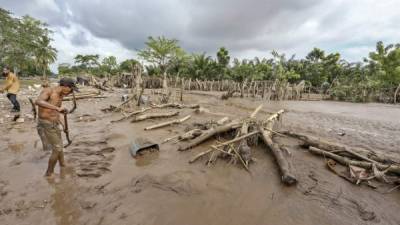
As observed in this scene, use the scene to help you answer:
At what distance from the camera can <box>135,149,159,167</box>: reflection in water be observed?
526cm

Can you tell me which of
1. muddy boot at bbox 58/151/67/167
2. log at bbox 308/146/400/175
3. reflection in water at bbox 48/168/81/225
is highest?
log at bbox 308/146/400/175

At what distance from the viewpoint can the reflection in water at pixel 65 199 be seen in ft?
10.3

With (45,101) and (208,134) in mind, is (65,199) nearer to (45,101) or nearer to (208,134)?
(45,101)

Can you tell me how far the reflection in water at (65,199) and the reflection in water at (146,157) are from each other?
140 cm

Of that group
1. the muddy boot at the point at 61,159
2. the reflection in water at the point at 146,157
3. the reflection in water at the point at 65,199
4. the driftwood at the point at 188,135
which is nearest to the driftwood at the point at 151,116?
the driftwood at the point at 188,135

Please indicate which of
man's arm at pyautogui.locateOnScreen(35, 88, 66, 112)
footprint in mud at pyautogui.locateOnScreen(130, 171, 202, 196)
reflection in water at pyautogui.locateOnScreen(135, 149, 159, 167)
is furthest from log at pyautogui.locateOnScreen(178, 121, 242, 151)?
man's arm at pyautogui.locateOnScreen(35, 88, 66, 112)

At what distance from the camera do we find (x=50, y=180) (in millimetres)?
4195

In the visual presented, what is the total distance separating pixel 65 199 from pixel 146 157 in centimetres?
216

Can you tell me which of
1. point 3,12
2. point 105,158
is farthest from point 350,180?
point 3,12

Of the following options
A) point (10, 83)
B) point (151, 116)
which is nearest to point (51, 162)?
point (151, 116)

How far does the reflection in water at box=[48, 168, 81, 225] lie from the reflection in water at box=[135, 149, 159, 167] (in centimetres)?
140

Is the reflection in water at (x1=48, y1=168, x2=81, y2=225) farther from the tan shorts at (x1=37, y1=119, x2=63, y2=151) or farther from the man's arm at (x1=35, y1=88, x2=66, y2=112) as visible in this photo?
the man's arm at (x1=35, y1=88, x2=66, y2=112)

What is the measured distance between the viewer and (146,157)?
5.59 m

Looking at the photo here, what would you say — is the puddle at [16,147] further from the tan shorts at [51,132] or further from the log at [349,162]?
the log at [349,162]
